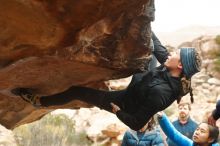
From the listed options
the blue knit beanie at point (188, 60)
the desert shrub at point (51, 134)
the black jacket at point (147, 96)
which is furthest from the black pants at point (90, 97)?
the desert shrub at point (51, 134)

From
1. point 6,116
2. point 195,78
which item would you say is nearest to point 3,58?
point 6,116

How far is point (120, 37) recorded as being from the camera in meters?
4.30

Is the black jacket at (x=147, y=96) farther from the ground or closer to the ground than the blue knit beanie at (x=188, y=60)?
closer to the ground

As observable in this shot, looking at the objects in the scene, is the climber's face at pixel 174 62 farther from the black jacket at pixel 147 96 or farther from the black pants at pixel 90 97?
the black pants at pixel 90 97

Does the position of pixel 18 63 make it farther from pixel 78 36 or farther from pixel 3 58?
pixel 78 36

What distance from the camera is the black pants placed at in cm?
475

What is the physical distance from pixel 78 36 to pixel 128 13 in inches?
20.0

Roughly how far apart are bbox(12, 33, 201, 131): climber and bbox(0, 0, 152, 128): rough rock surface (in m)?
0.22

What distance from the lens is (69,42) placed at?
406cm

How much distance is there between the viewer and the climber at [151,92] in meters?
4.30

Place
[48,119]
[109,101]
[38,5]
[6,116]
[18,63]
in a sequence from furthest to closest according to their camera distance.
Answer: [48,119]
[6,116]
[109,101]
[18,63]
[38,5]

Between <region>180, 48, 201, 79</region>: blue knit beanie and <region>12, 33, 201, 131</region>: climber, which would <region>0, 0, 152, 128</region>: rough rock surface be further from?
<region>180, 48, 201, 79</region>: blue knit beanie

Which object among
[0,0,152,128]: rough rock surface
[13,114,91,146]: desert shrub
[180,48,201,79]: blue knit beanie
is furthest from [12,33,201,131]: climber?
[13,114,91,146]: desert shrub

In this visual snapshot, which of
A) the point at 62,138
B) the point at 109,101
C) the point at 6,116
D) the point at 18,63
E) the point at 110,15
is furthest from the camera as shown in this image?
the point at 62,138
